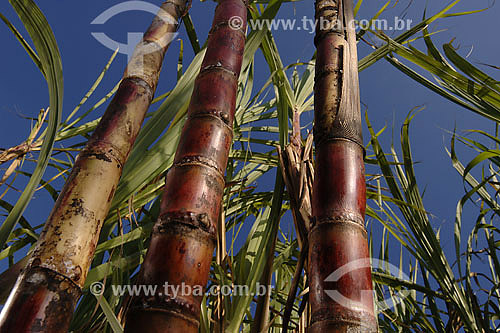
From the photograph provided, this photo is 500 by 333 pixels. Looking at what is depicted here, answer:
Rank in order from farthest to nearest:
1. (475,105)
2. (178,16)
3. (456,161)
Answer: (456,161) → (178,16) → (475,105)

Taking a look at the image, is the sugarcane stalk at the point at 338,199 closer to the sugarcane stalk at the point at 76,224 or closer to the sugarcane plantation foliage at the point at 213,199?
the sugarcane plantation foliage at the point at 213,199

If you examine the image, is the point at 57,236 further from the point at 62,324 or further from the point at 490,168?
the point at 490,168

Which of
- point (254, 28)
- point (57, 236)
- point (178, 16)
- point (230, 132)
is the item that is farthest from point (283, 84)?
point (57, 236)

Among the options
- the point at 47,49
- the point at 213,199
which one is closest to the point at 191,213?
the point at 213,199

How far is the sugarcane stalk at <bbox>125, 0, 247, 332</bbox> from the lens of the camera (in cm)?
45

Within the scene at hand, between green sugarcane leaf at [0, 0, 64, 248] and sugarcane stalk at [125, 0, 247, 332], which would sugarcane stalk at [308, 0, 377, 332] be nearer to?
sugarcane stalk at [125, 0, 247, 332]

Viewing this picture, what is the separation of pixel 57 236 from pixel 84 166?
0.12m

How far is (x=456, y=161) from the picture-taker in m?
1.11

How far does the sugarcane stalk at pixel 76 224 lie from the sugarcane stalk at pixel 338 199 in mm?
292

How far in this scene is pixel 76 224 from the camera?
532 mm

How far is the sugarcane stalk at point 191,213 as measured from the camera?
0.45m

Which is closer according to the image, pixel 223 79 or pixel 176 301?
pixel 176 301

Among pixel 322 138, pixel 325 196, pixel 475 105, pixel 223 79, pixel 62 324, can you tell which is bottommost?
pixel 62 324

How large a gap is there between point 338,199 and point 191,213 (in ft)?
0.63
